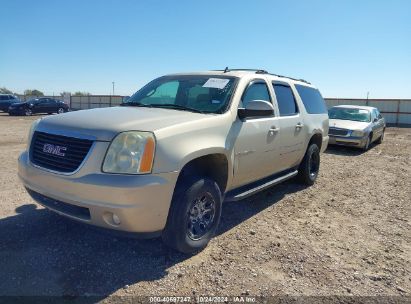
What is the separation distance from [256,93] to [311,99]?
2258 mm

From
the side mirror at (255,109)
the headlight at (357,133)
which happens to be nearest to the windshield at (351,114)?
the headlight at (357,133)

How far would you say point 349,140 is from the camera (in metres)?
11.5

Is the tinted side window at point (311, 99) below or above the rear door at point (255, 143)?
above

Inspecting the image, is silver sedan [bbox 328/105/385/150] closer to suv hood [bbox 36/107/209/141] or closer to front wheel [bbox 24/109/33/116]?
suv hood [bbox 36/107/209/141]

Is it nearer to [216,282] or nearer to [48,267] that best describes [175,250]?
[216,282]

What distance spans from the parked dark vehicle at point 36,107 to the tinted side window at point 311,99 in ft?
80.3

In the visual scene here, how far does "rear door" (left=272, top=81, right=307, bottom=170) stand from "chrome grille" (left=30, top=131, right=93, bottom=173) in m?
2.82

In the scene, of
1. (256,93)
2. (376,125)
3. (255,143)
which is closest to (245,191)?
(255,143)

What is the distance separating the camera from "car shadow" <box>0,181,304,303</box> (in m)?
2.99

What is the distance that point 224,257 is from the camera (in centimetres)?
367

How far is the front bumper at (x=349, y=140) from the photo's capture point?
11438 mm

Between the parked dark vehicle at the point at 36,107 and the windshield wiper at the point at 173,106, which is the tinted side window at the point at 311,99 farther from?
the parked dark vehicle at the point at 36,107

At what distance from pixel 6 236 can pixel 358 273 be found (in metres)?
3.71

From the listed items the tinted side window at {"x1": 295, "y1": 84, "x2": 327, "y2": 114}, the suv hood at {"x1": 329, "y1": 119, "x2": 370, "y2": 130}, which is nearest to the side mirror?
the tinted side window at {"x1": 295, "y1": 84, "x2": 327, "y2": 114}
